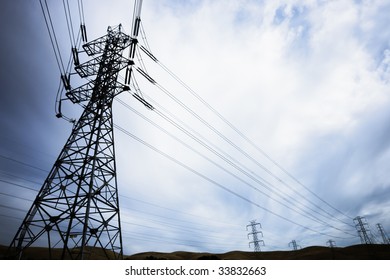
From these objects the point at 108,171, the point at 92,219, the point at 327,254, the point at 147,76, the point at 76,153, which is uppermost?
the point at 147,76

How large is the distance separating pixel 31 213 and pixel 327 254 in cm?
3528

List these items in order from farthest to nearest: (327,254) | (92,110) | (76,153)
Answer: (327,254), (92,110), (76,153)

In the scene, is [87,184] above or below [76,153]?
below

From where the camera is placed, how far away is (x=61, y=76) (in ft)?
36.4

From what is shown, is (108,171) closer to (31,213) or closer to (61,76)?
(31,213)

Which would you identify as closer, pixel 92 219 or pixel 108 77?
pixel 92 219

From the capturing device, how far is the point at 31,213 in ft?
26.1
